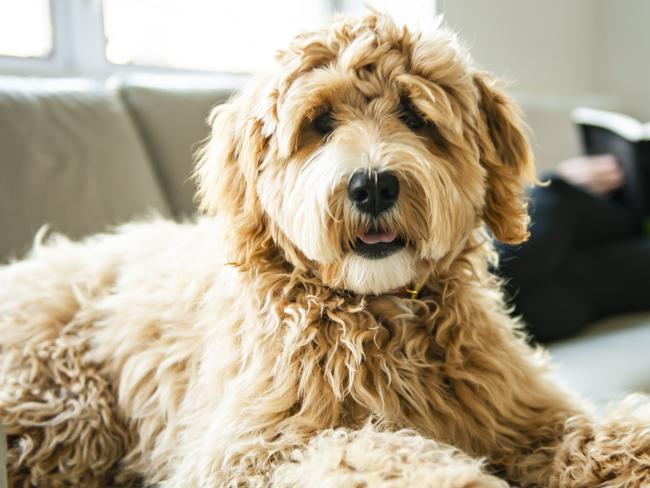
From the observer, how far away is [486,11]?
4605 mm

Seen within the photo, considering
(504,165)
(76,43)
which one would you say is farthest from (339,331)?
(76,43)

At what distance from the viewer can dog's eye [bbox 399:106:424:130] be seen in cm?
144

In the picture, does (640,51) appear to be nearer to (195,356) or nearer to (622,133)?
(622,133)

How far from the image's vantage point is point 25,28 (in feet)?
10.5

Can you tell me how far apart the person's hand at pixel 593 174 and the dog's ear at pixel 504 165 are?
78.7 inches

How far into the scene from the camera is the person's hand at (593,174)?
3.47m

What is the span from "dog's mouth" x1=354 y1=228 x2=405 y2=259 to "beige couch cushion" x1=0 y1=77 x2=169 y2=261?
131 cm

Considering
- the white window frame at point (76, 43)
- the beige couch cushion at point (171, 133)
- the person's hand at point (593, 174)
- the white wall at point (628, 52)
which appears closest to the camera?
the beige couch cushion at point (171, 133)

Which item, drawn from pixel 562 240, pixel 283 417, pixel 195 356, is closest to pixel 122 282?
pixel 195 356

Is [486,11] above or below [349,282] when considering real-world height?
above

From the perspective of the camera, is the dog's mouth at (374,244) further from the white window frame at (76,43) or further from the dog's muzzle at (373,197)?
the white window frame at (76,43)

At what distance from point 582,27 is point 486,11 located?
1397mm

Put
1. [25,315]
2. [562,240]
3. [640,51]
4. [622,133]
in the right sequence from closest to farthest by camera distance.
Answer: [25,315], [562,240], [622,133], [640,51]

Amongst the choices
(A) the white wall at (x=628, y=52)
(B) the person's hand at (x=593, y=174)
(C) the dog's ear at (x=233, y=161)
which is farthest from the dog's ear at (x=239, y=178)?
(A) the white wall at (x=628, y=52)
